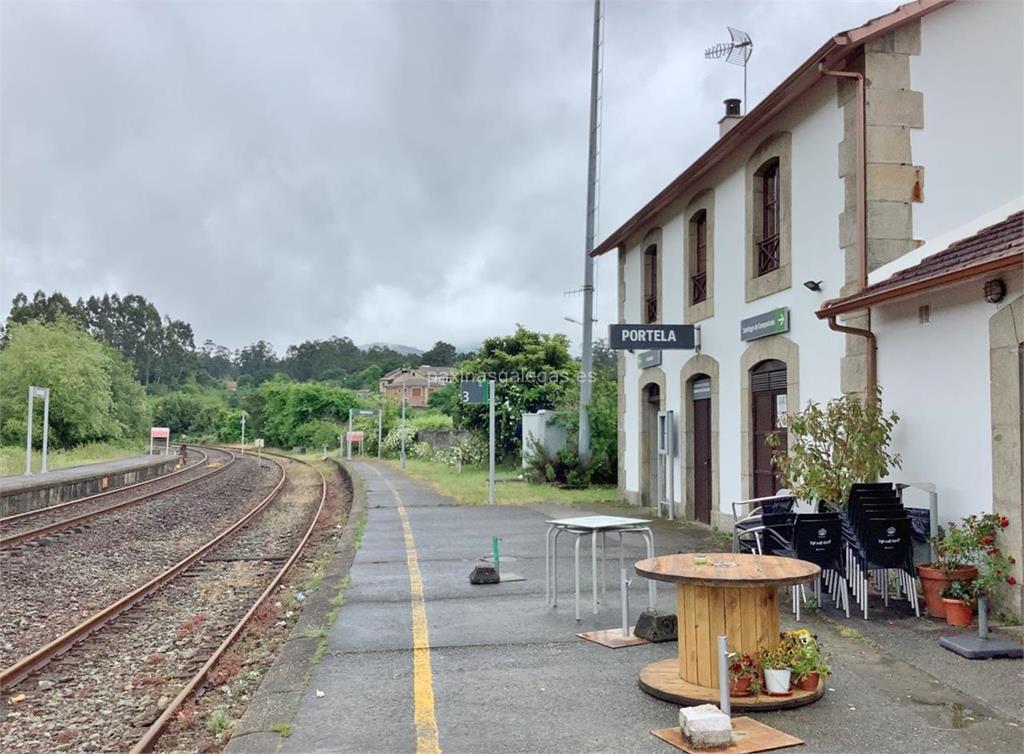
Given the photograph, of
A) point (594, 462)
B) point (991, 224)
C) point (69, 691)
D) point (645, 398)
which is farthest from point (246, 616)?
point (594, 462)

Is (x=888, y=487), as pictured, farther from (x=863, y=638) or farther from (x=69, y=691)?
(x=69, y=691)

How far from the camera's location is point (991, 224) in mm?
8172

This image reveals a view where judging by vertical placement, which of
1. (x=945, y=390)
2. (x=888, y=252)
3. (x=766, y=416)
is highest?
(x=888, y=252)

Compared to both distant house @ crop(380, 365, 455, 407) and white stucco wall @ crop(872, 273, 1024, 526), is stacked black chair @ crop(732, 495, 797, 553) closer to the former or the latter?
white stucco wall @ crop(872, 273, 1024, 526)

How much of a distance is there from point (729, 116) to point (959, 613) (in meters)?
10.1

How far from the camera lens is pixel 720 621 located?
5062mm

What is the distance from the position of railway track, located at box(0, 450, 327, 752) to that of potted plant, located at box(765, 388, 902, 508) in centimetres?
550

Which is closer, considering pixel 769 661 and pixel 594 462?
pixel 769 661

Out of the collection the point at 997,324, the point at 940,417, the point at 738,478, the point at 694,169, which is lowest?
the point at 738,478

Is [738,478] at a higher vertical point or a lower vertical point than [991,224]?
lower

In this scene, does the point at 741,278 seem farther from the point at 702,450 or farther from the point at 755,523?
the point at 755,523

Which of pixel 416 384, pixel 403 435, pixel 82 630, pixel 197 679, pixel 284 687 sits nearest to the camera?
pixel 284 687

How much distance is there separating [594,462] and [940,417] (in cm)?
1431

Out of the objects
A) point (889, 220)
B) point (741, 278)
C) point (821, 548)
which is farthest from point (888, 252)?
point (821, 548)
